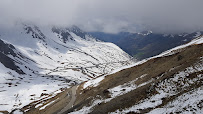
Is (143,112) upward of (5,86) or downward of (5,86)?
downward

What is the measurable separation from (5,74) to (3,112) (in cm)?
10759

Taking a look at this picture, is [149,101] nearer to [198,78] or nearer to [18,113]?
[198,78]

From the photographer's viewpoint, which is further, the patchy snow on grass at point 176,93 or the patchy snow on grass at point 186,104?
the patchy snow on grass at point 176,93

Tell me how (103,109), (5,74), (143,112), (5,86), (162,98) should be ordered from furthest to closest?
(5,74)
(5,86)
(103,109)
(162,98)
(143,112)

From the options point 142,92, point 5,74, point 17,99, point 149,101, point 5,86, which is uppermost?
point 5,74

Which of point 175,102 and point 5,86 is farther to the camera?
point 5,86

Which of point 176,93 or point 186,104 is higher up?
point 176,93

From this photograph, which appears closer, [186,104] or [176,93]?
[186,104]

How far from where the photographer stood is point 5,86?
157m

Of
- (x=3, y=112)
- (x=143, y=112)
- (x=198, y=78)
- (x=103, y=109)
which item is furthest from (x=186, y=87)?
(x=3, y=112)

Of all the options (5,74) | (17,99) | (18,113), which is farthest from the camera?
(5,74)

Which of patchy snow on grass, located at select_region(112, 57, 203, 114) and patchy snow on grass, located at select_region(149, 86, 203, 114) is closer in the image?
patchy snow on grass, located at select_region(149, 86, 203, 114)

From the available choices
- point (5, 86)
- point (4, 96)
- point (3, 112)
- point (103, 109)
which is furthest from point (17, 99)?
point (103, 109)

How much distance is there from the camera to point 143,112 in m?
25.0
